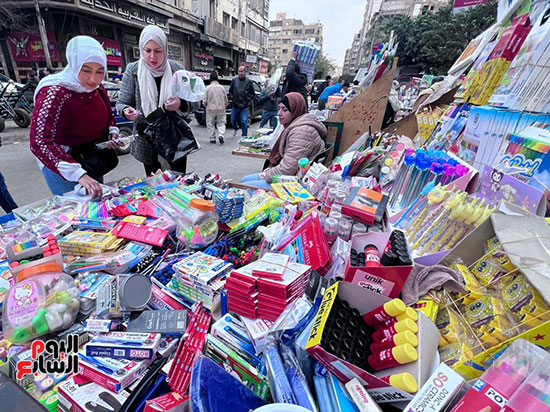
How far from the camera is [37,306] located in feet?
3.80

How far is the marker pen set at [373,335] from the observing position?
822 millimetres

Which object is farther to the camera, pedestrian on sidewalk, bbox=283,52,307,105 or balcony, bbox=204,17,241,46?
balcony, bbox=204,17,241,46

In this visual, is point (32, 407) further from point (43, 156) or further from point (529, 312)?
point (43, 156)

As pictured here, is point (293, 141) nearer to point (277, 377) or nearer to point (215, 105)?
point (277, 377)

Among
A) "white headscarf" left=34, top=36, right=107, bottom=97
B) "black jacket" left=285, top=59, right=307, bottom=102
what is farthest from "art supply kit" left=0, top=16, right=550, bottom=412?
"black jacket" left=285, top=59, right=307, bottom=102

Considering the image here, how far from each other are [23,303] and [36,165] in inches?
221

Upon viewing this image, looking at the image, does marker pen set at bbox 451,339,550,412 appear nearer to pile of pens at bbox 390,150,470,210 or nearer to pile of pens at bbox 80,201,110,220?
pile of pens at bbox 390,150,470,210

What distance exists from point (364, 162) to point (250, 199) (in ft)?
3.75

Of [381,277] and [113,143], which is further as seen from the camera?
[113,143]

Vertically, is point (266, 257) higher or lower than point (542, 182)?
lower

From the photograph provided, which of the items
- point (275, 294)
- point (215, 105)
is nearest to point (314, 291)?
point (275, 294)

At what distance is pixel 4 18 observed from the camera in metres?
13.3

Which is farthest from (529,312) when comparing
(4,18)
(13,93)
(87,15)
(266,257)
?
(4,18)

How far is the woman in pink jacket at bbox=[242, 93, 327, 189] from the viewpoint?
2984 mm
